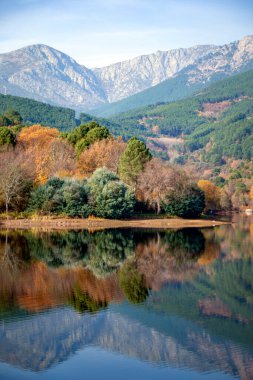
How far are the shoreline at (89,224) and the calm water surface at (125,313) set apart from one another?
20.6 metres

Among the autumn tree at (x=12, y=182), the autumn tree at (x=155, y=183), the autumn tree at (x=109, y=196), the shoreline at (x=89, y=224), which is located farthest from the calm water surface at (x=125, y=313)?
the autumn tree at (x=155, y=183)

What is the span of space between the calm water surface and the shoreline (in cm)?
2061

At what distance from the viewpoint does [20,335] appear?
26578 mm

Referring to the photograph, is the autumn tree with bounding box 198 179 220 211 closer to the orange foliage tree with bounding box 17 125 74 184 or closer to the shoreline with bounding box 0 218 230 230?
the orange foliage tree with bounding box 17 125 74 184

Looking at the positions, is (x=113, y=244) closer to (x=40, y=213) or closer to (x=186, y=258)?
(x=186, y=258)

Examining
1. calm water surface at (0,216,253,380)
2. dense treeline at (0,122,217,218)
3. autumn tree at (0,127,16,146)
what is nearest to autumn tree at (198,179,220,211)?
dense treeline at (0,122,217,218)

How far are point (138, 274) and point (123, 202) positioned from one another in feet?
122

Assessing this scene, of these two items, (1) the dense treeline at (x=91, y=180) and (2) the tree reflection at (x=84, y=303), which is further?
(1) the dense treeline at (x=91, y=180)

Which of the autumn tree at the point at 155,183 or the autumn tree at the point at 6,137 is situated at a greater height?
the autumn tree at the point at 6,137

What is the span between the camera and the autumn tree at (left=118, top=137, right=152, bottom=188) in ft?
283

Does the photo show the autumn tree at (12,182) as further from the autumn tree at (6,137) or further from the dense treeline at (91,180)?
the autumn tree at (6,137)

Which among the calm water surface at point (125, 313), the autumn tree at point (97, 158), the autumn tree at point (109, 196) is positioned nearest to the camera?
the calm water surface at point (125, 313)

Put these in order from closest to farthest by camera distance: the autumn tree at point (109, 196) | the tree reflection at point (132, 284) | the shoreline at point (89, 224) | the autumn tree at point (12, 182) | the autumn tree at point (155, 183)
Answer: the tree reflection at point (132, 284), the shoreline at point (89, 224), the autumn tree at point (12, 182), the autumn tree at point (109, 196), the autumn tree at point (155, 183)

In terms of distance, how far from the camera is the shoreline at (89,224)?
74625 mm
